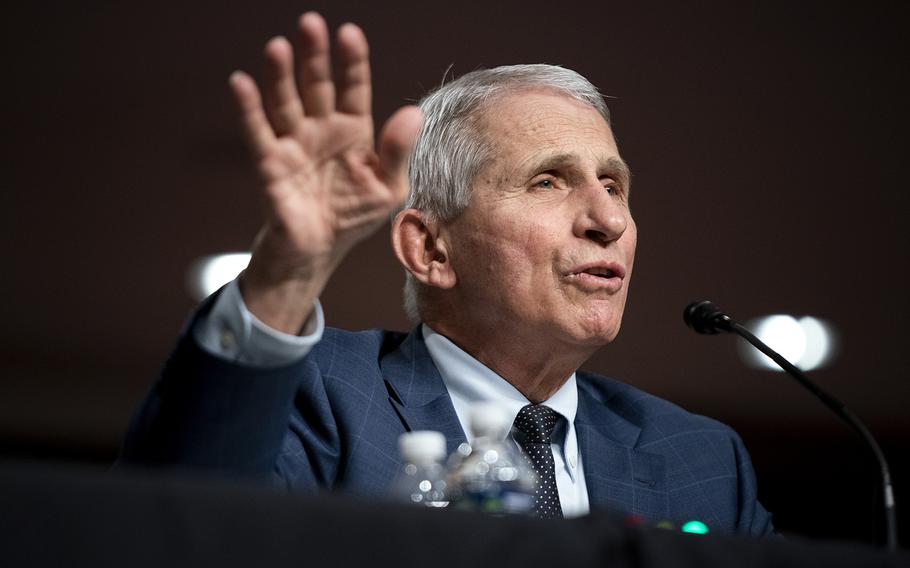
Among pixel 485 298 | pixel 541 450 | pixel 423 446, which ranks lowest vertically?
pixel 541 450

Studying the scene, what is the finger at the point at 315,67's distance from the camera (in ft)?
3.32

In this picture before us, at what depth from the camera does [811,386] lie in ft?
4.78

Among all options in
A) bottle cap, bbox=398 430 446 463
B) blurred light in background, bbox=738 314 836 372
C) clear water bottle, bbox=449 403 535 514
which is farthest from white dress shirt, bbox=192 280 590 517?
blurred light in background, bbox=738 314 836 372

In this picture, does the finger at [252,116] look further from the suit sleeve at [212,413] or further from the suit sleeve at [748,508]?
the suit sleeve at [748,508]

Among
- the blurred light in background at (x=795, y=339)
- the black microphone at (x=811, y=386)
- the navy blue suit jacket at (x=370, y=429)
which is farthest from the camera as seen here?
the blurred light in background at (x=795, y=339)

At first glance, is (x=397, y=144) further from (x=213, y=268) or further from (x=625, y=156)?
(x=213, y=268)

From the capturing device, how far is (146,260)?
526 cm

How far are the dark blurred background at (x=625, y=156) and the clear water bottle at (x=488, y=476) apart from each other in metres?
3.32

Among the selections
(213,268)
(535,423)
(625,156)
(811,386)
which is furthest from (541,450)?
(213,268)

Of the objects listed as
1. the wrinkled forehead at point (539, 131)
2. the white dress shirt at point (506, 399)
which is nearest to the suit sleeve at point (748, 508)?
the white dress shirt at point (506, 399)

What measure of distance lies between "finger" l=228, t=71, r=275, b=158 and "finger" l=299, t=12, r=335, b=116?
49 mm

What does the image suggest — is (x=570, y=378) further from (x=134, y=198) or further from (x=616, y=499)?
(x=134, y=198)

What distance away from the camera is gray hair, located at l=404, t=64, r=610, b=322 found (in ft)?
5.82

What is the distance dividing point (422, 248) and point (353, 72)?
2.48 ft
